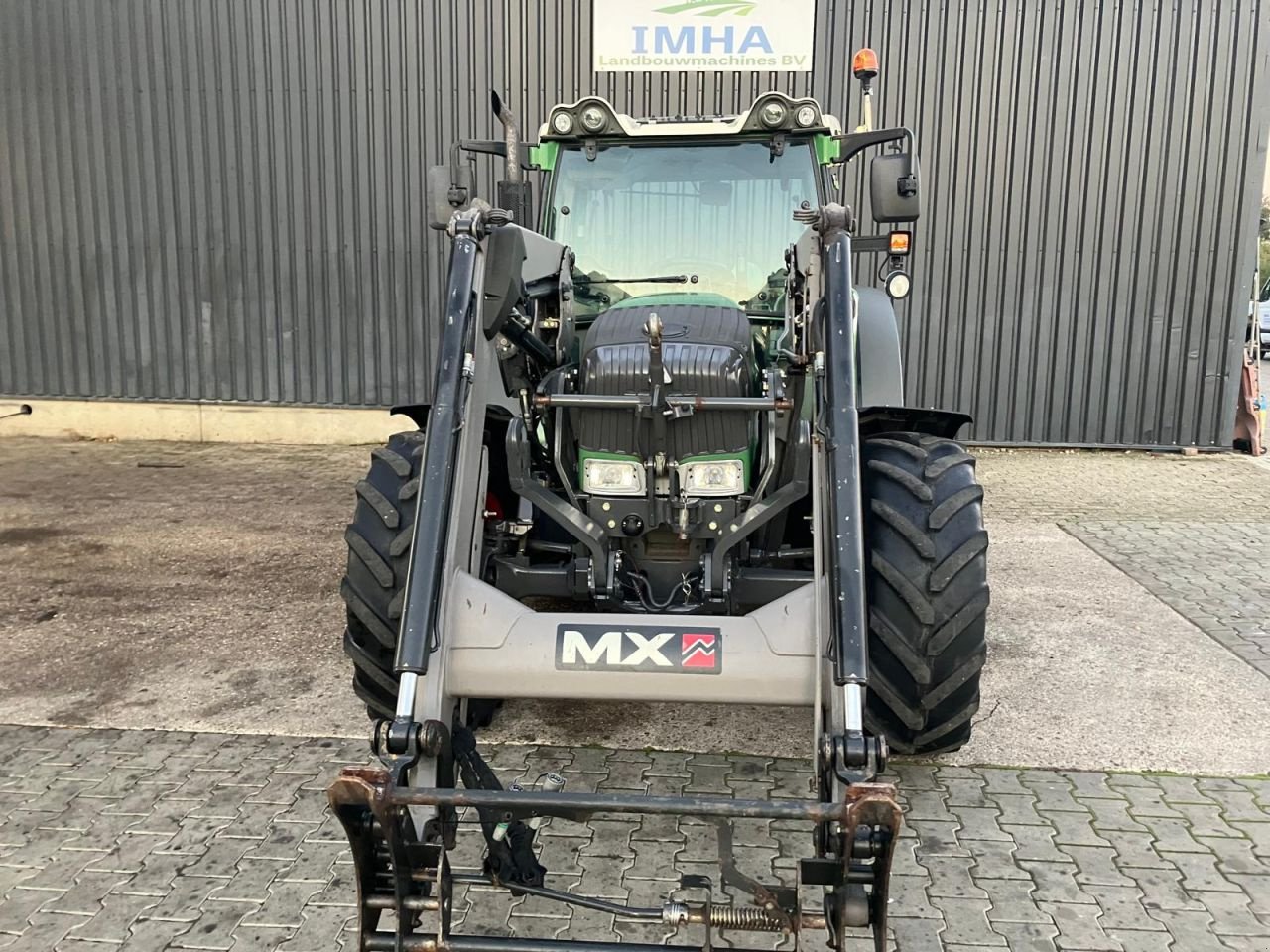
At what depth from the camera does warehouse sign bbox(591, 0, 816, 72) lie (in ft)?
28.9

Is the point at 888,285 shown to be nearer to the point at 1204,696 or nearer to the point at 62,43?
the point at 1204,696

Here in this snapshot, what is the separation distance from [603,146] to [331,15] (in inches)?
262

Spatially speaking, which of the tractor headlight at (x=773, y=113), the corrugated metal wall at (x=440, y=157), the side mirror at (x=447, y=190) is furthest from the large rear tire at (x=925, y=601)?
the corrugated metal wall at (x=440, y=157)

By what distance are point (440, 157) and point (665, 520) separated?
746 cm

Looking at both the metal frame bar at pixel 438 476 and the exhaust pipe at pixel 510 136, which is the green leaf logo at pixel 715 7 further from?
the metal frame bar at pixel 438 476

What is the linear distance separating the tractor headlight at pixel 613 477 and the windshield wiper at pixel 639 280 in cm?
106

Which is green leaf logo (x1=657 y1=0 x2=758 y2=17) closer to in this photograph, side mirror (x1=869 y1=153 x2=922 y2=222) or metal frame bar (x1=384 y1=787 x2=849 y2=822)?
side mirror (x1=869 y1=153 x2=922 y2=222)

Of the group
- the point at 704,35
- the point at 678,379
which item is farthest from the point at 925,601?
the point at 704,35

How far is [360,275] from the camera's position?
9.90 meters

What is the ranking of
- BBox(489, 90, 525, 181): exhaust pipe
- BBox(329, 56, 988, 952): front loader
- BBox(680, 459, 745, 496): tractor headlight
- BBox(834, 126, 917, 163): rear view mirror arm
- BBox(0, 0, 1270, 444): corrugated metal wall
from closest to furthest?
BBox(329, 56, 988, 952): front loader < BBox(680, 459, 745, 496): tractor headlight < BBox(489, 90, 525, 181): exhaust pipe < BBox(834, 126, 917, 163): rear view mirror arm < BBox(0, 0, 1270, 444): corrugated metal wall

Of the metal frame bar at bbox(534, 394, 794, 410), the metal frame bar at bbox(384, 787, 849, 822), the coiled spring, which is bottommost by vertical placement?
the coiled spring

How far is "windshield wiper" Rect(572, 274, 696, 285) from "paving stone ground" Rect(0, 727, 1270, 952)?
1883 mm

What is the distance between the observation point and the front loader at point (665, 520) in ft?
7.21

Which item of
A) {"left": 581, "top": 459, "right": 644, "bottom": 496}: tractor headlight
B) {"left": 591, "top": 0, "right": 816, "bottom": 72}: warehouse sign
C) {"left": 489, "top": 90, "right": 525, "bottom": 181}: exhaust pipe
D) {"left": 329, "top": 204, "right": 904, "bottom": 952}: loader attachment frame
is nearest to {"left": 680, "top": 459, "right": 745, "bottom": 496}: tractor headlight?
{"left": 581, "top": 459, "right": 644, "bottom": 496}: tractor headlight
